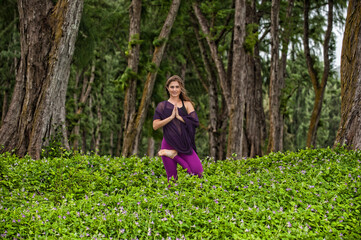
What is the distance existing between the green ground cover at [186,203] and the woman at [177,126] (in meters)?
0.35

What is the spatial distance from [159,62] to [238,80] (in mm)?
2847

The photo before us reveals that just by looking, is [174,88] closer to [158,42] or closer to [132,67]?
[158,42]

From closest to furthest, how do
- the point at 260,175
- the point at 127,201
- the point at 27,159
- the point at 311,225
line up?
1. the point at 311,225
2. the point at 127,201
3. the point at 260,175
4. the point at 27,159

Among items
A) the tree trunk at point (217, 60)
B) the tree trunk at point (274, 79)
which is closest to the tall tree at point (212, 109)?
the tree trunk at point (217, 60)

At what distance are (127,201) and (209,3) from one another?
11788 millimetres

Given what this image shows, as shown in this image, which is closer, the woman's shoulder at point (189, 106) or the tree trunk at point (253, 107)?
the woman's shoulder at point (189, 106)

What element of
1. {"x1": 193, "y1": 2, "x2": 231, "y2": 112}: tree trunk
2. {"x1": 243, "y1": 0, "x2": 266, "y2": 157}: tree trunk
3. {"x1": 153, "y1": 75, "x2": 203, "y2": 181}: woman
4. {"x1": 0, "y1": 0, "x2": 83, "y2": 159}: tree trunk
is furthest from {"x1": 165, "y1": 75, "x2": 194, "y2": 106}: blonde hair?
{"x1": 243, "y1": 0, "x2": 266, "y2": 157}: tree trunk

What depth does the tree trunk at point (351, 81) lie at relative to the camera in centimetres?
919

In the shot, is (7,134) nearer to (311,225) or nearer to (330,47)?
(311,225)

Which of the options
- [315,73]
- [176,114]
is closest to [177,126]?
[176,114]

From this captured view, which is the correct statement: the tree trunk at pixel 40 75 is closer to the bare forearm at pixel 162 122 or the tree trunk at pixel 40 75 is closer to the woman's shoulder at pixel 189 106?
the bare forearm at pixel 162 122

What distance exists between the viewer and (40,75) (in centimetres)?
977

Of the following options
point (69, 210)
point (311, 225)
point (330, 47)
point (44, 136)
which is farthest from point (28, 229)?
point (330, 47)

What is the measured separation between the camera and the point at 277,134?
16.3 metres
